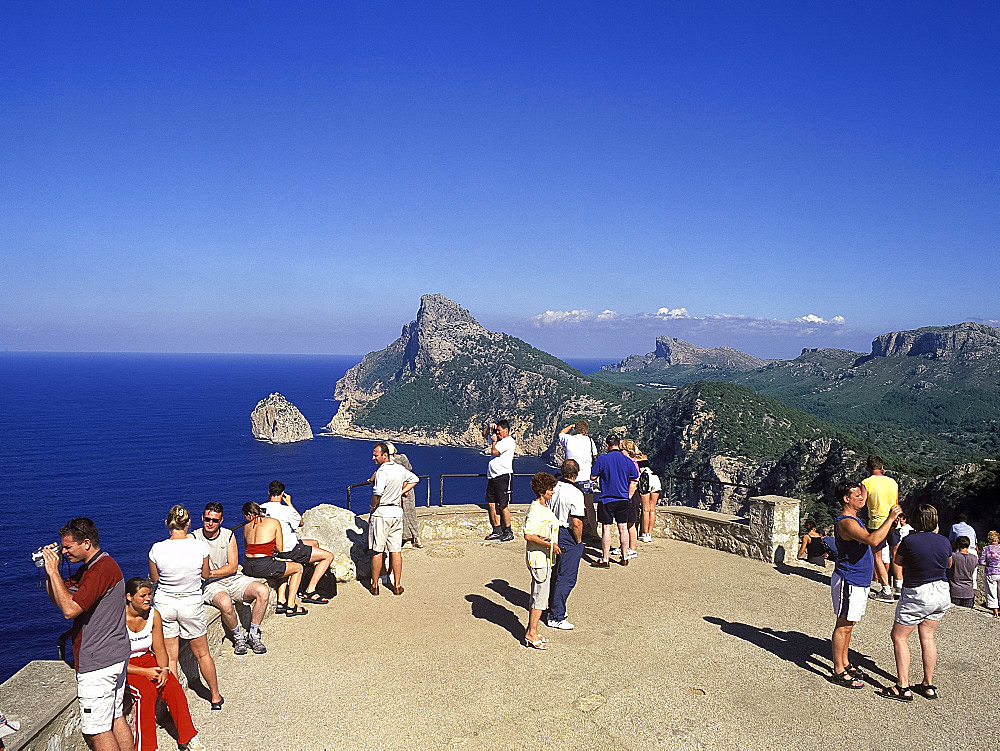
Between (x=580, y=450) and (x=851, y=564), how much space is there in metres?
4.16

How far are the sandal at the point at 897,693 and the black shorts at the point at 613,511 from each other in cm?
400

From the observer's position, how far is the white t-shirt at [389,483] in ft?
27.2

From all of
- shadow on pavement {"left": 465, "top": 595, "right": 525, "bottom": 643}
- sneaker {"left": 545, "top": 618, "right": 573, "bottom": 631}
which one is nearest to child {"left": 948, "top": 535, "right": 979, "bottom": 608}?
sneaker {"left": 545, "top": 618, "right": 573, "bottom": 631}

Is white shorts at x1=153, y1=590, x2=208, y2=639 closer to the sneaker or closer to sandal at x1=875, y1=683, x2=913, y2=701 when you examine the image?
the sneaker

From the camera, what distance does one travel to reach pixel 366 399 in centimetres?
19738

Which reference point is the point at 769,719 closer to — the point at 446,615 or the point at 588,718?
the point at 588,718

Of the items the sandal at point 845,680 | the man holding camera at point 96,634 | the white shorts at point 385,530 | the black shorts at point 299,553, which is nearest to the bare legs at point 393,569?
the white shorts at point 385,530

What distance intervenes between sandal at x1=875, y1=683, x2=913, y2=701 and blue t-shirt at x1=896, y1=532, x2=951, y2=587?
0.95 m

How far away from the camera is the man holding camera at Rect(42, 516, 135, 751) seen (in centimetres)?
405

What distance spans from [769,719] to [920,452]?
230 feet

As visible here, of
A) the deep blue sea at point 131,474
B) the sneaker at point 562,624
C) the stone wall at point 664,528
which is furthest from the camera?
the deep blue sea at point 131,474

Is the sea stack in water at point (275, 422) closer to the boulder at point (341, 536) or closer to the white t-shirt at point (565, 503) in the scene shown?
the boulder at point (341, 536)

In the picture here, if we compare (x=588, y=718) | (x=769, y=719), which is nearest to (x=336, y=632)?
(x=588, y=718)

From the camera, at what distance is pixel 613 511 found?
9406 mm
